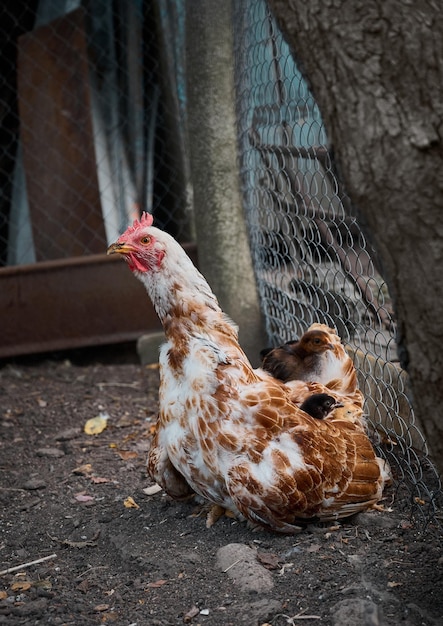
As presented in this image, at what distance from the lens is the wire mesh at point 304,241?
3.18 meters

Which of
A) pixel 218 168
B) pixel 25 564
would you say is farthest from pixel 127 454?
pixel 218 168

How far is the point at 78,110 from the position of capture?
5.77 metres

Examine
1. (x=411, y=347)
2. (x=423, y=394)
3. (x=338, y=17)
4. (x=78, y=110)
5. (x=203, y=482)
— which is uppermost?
(x=78, y=110)

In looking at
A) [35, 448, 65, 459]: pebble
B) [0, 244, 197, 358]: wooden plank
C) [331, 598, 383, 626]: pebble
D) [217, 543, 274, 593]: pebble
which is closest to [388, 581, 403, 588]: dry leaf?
[331, 598, 383, 626]: pebble

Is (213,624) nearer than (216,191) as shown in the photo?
Yes

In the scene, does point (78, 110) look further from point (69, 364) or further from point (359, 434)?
point (359, 434)

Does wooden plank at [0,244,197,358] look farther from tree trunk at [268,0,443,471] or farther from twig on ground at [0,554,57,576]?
tree trunk at [268,0,443,471]

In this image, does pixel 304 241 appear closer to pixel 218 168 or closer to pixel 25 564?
pixel 218 168

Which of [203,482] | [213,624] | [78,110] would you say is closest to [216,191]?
[78,110]

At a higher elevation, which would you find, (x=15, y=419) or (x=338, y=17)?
(x=338, y=17)

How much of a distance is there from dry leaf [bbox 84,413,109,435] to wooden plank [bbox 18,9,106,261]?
5.71 ft

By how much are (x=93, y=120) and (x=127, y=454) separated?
2829 mm

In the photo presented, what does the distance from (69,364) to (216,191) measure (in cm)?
174

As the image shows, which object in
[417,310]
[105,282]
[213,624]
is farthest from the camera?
[105,282]
